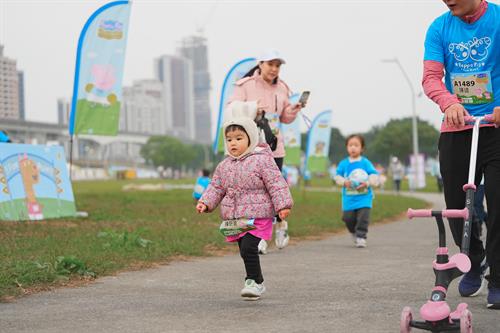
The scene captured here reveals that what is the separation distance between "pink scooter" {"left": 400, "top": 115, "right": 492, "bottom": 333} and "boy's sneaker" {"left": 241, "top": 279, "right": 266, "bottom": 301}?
1648 millimetres

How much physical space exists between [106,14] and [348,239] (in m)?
6.07

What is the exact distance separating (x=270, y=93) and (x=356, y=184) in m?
2.06

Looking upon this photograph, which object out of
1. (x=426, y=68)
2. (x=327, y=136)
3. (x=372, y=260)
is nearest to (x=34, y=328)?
(x=426, y=68)

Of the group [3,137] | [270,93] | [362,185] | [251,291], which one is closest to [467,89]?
[251,291]

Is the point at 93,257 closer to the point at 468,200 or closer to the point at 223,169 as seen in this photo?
the point at 223,169

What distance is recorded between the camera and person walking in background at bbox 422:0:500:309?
15.5ft

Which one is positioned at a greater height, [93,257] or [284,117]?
[284,117]

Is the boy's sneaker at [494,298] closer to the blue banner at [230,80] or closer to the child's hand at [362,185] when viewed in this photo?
the child's hand at [362,185]

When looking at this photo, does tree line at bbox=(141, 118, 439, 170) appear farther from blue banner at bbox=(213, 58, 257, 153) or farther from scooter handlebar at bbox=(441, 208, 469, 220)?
scooter handlebar at bbox=(441, 208, 469, 220)

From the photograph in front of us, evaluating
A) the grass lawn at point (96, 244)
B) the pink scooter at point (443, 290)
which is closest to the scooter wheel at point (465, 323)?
the pink scooter at point (443, 290)

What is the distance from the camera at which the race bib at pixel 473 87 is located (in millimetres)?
4832

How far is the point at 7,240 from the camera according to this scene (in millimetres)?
8852

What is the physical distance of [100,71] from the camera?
13898 mm

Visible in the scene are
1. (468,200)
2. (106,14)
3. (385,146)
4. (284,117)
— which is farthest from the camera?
(385,146)
